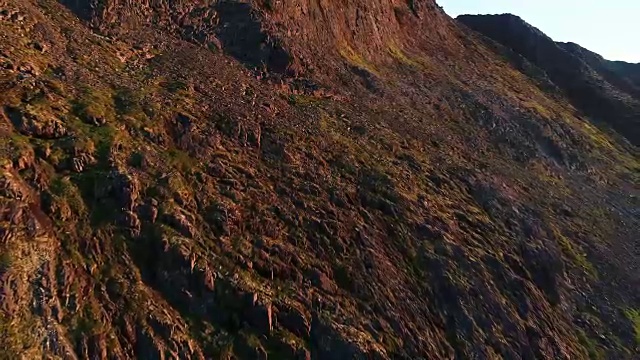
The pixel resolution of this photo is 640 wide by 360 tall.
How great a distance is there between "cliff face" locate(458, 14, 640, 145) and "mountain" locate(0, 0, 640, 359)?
25.2 m

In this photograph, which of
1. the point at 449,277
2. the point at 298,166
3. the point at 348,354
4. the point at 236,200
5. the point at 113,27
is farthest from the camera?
the point at 113,27

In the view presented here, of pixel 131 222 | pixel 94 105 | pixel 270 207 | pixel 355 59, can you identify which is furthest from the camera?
pixel 355 59

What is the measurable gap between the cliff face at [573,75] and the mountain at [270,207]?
2523 centimetres

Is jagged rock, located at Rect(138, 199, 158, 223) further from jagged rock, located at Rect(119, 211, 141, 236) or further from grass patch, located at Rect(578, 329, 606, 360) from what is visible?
grass patch, located at Rect(578, 329, 606, 360)

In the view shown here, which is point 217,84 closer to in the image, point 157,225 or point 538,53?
point 157,225

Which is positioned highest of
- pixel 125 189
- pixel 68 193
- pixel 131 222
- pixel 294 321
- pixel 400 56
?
pixel 400 56

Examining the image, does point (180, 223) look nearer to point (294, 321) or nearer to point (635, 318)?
point (294, 321)

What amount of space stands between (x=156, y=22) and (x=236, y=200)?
42.2ft

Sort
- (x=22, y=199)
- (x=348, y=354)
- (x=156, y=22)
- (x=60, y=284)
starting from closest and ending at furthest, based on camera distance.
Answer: (x=60, y=284) → (x=22, y=199) → (x=348, y=354) → (x=156, y=22)

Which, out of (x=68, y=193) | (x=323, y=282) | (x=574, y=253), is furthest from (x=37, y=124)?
(x=574, y=253)

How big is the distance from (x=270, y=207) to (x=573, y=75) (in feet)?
188

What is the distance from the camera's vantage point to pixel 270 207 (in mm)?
22141

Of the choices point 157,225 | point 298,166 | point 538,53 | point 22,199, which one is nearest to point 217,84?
point 298,166

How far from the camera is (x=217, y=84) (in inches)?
1097
